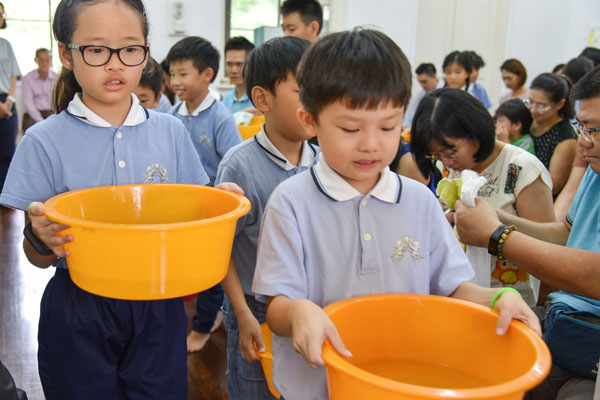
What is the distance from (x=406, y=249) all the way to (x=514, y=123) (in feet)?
7.74

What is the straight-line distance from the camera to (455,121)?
156 cm

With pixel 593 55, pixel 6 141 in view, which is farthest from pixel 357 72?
pixel 6 141

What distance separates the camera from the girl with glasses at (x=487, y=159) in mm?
1562

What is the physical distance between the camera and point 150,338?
109 centimetres

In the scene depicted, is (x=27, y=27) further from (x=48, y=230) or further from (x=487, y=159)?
(x=48, y=230)

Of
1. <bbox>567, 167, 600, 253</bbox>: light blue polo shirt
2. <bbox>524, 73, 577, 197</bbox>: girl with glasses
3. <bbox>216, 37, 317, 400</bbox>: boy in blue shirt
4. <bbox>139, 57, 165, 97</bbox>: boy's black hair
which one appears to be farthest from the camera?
<bbox>524, 73, 577, 197</bbox>: girl with glasses

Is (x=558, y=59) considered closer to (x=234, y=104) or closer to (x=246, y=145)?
(x=234, y=104)

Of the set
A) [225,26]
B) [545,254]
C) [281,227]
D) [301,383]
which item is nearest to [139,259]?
[281,227]

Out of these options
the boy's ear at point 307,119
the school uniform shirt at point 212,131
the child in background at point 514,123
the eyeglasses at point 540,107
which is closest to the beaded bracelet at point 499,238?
the boy's ear at point 307,119

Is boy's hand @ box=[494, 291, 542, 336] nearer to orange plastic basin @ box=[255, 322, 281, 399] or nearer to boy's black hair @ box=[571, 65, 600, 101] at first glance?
orange plastic basin @ box=[255, 322, 281, 399]

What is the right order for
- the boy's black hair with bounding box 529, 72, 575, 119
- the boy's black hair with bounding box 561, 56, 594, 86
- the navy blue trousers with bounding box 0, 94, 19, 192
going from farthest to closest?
the navy blue trousers with bounding box 0, 94, 19, 192 < the boy's black hair with bounding box 561, 56, 594, 86 < the boy's black hair with bounding box 529, 72, 575, 119

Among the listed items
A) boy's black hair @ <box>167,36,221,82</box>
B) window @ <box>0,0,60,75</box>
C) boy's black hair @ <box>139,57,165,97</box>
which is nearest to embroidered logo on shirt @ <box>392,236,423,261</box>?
boy's black hair @ <box>139,57,165,97</box>

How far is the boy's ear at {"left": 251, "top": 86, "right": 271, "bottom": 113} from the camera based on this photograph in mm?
1255

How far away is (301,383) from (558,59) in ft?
24.4
